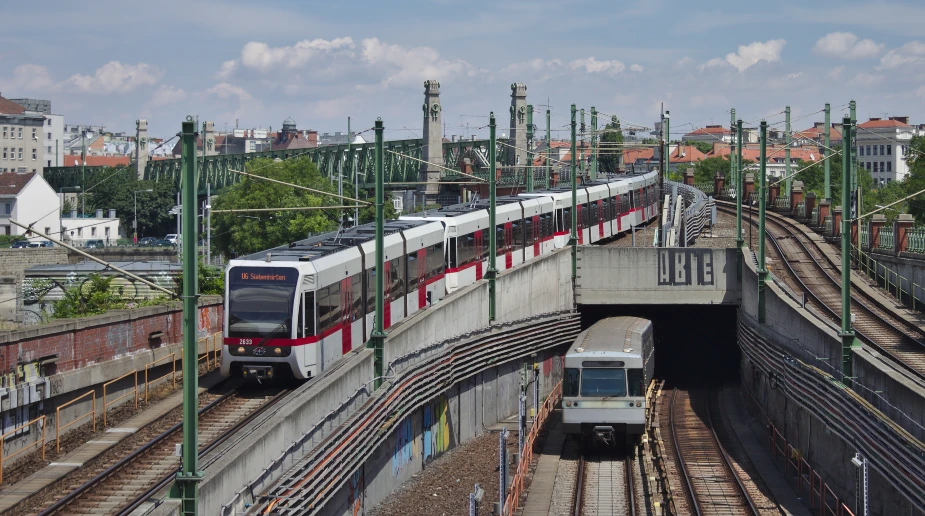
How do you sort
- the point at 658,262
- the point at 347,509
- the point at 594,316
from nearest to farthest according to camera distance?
the point at 347,509 → the point at 658,262 → the point at 594,316

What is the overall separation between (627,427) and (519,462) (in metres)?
3.92

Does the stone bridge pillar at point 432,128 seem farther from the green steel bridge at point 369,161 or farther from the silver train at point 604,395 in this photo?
the silver train at point 604,395

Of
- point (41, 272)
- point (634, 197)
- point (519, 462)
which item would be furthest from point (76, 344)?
point (634, 197)

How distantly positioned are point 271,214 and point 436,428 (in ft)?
128

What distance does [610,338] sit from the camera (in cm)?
3047

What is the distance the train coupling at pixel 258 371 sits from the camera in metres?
22.2

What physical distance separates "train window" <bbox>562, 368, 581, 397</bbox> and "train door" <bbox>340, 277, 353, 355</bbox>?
614 cm

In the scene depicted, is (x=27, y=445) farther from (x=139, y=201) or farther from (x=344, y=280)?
(x=139, y=201)

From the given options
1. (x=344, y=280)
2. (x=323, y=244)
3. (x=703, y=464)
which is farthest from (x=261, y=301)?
(x=703, y=464)

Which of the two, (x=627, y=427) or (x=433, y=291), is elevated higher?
(x=433, y=291)

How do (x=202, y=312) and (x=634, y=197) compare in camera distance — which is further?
(x=634, y=197)

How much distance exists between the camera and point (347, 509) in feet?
66.7

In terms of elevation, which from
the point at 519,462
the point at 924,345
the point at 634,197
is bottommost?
the point at 519,462

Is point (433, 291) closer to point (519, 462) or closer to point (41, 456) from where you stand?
point (519, 462)
